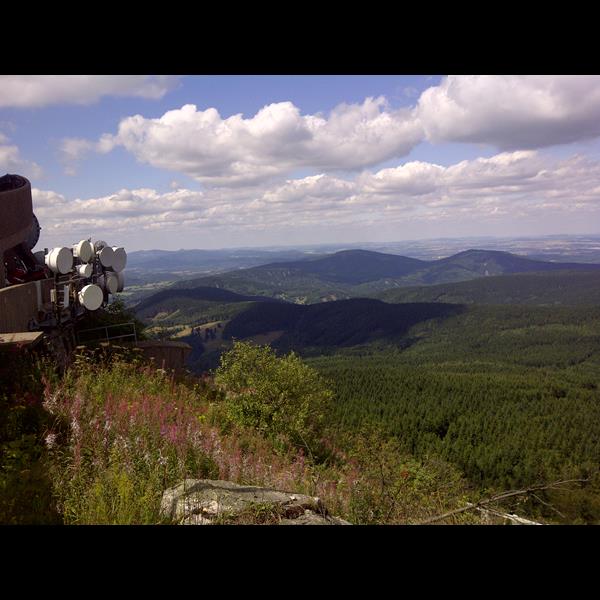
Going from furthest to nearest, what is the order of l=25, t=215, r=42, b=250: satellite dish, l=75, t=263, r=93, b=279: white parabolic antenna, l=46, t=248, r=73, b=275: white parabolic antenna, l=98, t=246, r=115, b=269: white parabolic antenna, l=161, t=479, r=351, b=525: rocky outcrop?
l=25, t=215, r=42, b=250: satellite dish, l=98, t=246, r=115, b=269: white parabolic antenna, l=75, t=263, r=93, b=279: white parabolic antenna, l=46, t=248, r=73, b=275: white parabolic antenna, l=161, t=479, r=351, b=525: rocky outcrop

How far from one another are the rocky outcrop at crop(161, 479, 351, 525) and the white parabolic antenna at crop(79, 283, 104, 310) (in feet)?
38.4

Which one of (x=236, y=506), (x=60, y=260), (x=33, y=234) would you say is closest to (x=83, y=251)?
(x=60, y=260)

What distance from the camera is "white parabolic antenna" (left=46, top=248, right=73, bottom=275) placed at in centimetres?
1453

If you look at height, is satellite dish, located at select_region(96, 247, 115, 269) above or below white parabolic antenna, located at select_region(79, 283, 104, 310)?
above

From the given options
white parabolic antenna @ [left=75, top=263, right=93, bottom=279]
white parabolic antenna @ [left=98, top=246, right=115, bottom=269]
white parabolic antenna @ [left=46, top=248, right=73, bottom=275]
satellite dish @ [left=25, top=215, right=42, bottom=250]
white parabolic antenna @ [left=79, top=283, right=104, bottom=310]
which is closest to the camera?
white parabolic antenna @ [left=46, top=248, right=73, bottom=275]

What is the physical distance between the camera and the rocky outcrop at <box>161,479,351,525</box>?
4.13 metres

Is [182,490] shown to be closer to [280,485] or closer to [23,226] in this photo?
[280,485]

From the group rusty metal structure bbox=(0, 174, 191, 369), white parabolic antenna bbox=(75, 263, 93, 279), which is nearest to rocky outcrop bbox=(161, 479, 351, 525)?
rusty metal structure bbox=(0, 174, 191, 369)

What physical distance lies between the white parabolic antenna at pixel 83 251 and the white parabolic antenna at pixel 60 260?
3.52 ft

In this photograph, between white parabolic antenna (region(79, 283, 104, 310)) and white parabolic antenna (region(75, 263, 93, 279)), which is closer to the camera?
white parabolic antenna (region(79, 283, 104, 310))

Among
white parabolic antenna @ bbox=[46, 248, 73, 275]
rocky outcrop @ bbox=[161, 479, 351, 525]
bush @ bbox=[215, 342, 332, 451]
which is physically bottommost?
bush @ bbox=[215, 342, 332, 451]

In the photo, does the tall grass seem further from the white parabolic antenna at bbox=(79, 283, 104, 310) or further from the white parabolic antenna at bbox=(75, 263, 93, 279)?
the white parabolic antenna at bbox=(75, 263, 93, 279)
